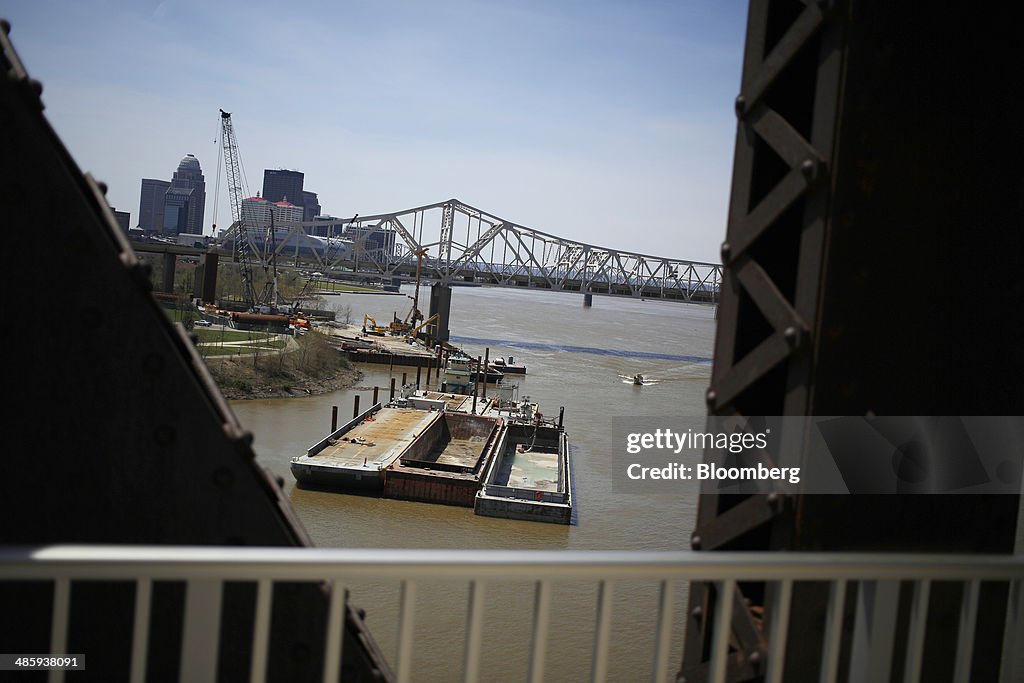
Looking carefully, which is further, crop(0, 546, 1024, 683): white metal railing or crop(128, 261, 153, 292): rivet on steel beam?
crop(128, 261, 153, 292): rivet on steel beam

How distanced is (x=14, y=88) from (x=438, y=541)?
14.0m

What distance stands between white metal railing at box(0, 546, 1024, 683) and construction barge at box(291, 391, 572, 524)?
584 inches

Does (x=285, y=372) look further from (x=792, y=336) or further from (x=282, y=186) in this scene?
(x=282, y=186)

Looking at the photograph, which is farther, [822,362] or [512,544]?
[512,544]

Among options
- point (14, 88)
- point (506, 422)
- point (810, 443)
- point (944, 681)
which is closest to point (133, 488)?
point (14, 88)

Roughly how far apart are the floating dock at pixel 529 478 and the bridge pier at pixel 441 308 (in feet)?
89.6

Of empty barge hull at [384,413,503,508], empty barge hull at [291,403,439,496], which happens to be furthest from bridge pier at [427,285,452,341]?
empty barge hull at [291,403,439,496]

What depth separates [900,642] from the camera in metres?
1.65

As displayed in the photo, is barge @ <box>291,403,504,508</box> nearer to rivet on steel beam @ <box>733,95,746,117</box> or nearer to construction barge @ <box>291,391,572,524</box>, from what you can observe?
construction barge @ <box>291,391,572,524</box>

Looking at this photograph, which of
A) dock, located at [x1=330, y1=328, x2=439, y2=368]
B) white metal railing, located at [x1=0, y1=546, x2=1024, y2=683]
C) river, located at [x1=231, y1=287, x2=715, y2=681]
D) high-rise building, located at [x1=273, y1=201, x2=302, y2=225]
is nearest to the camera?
white metal railing, located at [x1=0, y1=546, x2=1024, y2=683]

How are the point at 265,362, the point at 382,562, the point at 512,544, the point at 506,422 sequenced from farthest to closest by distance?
the point at 265,362, the point at 506,422, the point at 512,544, the point at 382,562

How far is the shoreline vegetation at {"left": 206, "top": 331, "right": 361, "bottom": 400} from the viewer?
2759cm

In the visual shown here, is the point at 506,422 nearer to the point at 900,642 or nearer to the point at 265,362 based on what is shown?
the point at 265,362

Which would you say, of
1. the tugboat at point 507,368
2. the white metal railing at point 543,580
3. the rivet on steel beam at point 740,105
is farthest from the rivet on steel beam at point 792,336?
the tugboat at point 507,368
